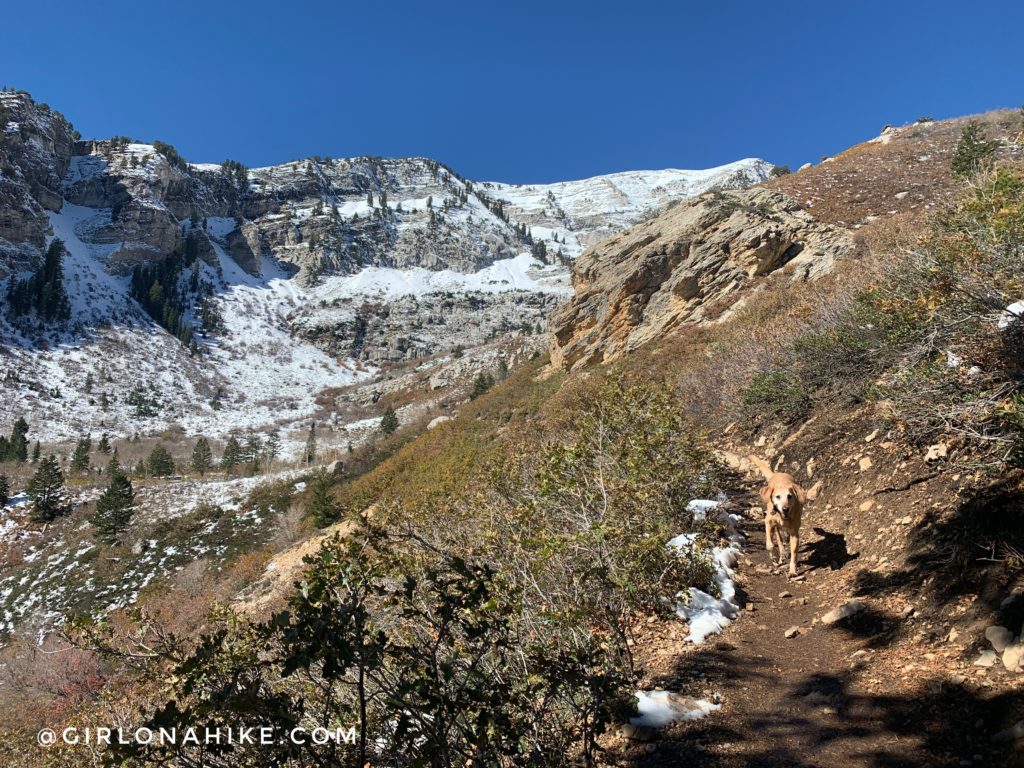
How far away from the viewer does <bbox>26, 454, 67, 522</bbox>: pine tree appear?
101 feet

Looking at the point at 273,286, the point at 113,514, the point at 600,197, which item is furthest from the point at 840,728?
the point at 600,197

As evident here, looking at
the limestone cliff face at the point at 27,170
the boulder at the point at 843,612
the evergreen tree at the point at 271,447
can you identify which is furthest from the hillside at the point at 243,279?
the boulder at the point at 843,612

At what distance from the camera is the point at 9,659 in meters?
16.1

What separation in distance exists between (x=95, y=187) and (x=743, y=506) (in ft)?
379

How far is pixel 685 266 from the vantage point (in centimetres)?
1909

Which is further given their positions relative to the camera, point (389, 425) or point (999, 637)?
point (389, 425)

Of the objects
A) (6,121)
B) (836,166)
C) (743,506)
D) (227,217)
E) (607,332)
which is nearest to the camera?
(743,506)

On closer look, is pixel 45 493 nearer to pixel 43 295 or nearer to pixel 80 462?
pixel 80 462

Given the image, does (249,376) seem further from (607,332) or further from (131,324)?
(607,332)

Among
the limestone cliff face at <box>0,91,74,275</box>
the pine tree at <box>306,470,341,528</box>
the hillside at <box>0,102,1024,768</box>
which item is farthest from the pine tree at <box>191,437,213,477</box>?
the limestone cliff face at <box>0,91,74,275</box>

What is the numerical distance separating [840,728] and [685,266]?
59.3 feet

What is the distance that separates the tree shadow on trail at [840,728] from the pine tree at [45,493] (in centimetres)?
3970

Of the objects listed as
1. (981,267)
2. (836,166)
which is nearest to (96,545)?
(981,267)

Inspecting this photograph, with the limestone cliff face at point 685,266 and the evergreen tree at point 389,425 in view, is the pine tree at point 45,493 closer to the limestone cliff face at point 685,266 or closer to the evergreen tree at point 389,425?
the evergreen tree at point 389,425
